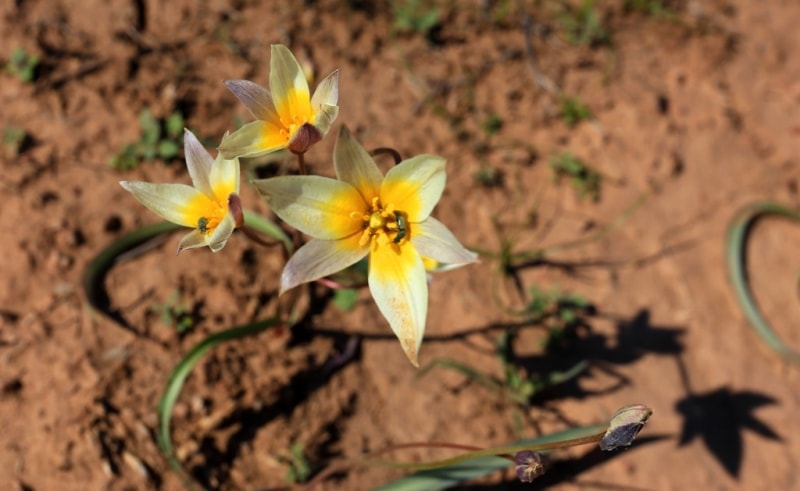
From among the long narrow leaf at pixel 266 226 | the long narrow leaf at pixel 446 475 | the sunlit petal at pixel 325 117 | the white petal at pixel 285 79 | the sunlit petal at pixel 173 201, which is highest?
the white petal at pixel 285 79

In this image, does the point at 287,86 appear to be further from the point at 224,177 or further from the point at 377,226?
the point at 377,226

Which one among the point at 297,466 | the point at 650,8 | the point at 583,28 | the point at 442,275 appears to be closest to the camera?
the point at 297,466

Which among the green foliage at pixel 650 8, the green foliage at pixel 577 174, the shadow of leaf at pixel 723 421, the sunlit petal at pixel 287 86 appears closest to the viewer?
the sunlit petal at pixel 287 86

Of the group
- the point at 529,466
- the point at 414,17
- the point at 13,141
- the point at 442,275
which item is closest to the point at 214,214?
the point at 529,466

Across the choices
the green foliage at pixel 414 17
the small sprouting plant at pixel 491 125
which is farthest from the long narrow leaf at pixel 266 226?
the green foliage at pixel 414 17

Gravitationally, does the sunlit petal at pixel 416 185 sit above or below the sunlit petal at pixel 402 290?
above

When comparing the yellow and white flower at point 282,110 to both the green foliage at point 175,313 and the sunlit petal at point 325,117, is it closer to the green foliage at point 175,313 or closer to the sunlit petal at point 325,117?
the sunlit petal at point 325,117

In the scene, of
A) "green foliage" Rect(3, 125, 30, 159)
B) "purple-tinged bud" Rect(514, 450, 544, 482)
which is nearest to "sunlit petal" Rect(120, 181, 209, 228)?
"purple-tinged bud" Rect(514, 450, 544, 482)

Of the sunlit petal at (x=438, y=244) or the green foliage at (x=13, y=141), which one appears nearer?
the sunlit petal at (x=438, y=244)
